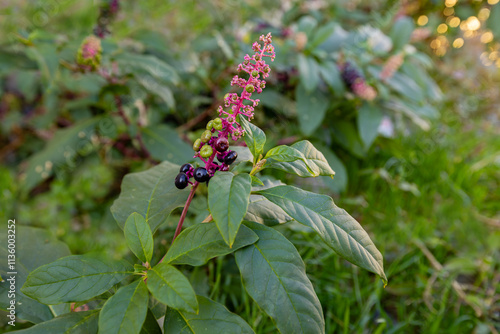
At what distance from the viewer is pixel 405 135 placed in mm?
2523

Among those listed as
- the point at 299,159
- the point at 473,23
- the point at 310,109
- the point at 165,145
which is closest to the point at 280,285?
the point at 299,159

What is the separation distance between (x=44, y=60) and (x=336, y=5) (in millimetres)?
2226

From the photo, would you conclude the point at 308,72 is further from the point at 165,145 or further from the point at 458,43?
the point at 458,43

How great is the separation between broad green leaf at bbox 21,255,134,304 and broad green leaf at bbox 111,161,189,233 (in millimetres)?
127

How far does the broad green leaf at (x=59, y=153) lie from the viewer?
1.69 metres

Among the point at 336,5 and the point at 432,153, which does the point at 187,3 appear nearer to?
the point at 336,5

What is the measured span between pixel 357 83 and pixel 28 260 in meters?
1.65

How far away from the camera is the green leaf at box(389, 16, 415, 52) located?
6.75 feet

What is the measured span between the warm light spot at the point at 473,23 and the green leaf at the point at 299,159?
10.6ft

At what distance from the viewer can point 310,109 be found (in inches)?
71.6

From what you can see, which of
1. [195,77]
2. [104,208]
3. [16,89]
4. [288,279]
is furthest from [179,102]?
[288,279]

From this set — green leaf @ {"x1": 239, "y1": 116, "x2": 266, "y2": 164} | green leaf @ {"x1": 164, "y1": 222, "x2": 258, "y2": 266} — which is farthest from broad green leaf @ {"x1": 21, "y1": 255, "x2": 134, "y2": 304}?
green leaf @ {"x1": 239, "y1": 116, "x2": 266, "y2": 164}

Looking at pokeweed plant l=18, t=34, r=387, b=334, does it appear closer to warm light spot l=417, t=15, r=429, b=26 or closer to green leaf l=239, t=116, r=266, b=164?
green leaf l=239, t=116, r=266, b=164

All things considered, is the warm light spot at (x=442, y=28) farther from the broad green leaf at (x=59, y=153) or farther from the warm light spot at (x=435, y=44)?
the broad green leaf at (x=59, y=153)
